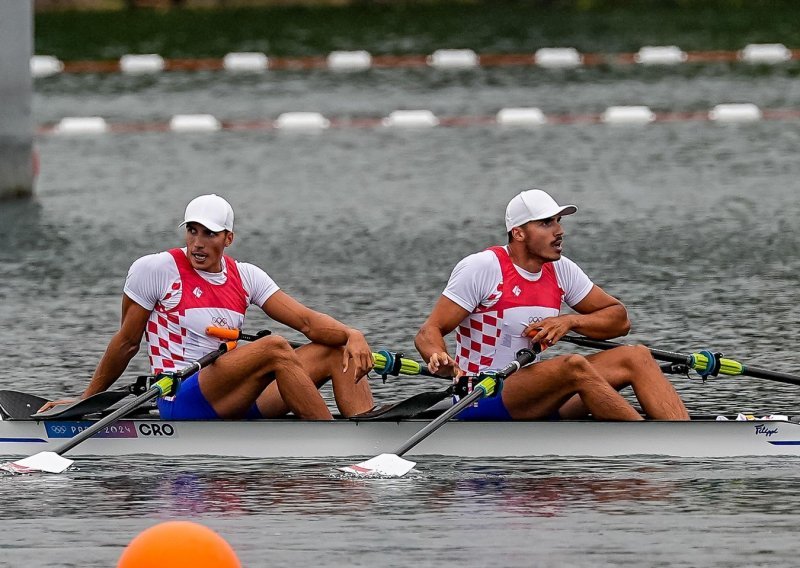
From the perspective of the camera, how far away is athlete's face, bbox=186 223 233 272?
11.9 metres

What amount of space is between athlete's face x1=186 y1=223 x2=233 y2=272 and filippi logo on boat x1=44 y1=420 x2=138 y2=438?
985 millimetres

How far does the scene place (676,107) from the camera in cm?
2938

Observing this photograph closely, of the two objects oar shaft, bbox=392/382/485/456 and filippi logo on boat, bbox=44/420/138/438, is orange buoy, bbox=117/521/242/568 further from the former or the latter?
filippi logo on boat, bbox=44/420/138/438

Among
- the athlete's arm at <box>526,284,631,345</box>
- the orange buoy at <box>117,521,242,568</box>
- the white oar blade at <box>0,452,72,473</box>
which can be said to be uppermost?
the athlete's arm at <box>526,284,631,345</box>

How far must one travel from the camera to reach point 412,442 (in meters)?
11.7

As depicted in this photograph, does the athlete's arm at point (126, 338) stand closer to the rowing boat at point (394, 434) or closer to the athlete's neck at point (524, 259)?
the rowing boat at point (394, 434)

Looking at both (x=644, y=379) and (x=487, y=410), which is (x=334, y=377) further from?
(x=644, y=379)

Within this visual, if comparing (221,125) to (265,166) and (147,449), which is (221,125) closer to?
(265,166)

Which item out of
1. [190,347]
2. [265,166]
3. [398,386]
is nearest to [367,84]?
[265,166]

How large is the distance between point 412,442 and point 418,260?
309 inches

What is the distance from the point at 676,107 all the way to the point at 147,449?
1833 cm

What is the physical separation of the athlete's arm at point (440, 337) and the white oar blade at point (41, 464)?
2.06 metres

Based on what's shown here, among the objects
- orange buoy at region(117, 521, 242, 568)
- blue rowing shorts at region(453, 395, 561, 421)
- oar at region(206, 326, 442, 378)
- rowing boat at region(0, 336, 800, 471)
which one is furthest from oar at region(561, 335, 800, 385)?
orange buoy at region(117, 521, 242, 568)

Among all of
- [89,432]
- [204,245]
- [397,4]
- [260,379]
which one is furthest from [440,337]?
[397,4]
